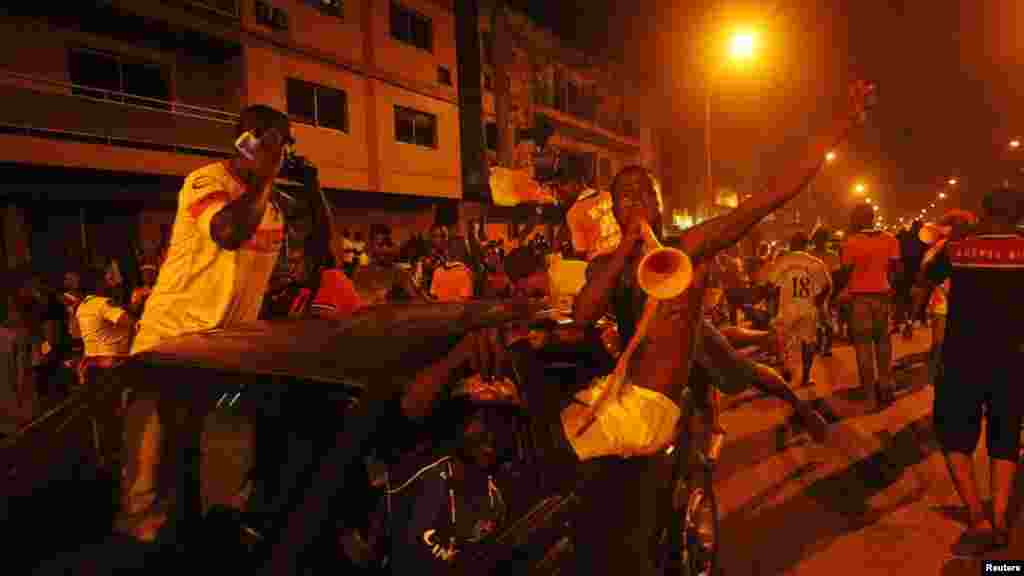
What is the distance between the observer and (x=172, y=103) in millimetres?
13328

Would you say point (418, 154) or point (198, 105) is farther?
point (418, 154)

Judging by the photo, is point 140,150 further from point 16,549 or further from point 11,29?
point 16,549

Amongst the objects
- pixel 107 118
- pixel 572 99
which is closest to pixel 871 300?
pixel 107 118

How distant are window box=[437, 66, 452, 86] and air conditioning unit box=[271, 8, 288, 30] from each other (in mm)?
Result: 6418

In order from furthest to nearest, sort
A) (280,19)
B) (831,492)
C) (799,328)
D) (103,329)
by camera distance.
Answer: (280,19)
(799,328)
(103,329)
(831,492)

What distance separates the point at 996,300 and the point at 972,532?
4.26ft

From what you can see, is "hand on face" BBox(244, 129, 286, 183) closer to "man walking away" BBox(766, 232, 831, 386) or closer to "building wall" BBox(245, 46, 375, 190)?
"man walking away" BBox(766, 232, 831, 386)

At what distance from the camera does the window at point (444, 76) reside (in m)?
21.9

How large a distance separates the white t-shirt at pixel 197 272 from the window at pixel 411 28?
19.0 m

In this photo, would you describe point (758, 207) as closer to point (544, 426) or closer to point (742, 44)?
point (544, 426)

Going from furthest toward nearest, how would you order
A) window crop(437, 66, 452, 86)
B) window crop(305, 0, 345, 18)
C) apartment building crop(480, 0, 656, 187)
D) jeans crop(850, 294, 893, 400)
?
apartment building crop(480, 0, 656, 187) < window crop(437, 66, 452, 86) < window crop(305, 0, 345, 18) < jeans crop(850, 294, 893, 400)

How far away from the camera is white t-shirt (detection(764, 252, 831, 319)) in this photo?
7250mm

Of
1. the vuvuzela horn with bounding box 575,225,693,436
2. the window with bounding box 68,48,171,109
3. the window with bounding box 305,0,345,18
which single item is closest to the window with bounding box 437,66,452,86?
the window with bounding box 305,0,345,18

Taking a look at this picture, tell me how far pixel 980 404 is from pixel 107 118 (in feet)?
47.4
